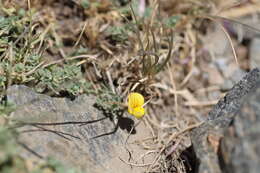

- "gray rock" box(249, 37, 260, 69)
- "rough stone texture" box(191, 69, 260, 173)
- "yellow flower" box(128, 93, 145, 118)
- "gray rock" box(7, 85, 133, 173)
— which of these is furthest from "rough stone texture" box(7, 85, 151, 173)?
"gray rock" box(249, 37, 260, 69)

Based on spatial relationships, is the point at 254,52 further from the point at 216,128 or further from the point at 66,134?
the point at 66,134

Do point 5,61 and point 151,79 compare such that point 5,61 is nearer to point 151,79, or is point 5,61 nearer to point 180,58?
point 151,79

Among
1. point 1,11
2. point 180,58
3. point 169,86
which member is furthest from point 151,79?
point 1,11

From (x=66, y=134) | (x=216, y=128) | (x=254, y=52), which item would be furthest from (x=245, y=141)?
Answer: (x=254, y=52)

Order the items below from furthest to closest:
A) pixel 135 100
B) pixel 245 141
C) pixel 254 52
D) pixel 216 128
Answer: pixel 254 52 → pixel 135 100 → pixel 216 128 → pixel 245 141

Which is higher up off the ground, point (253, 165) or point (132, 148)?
point (253, 165)

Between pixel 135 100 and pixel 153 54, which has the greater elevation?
pixel 153 54
